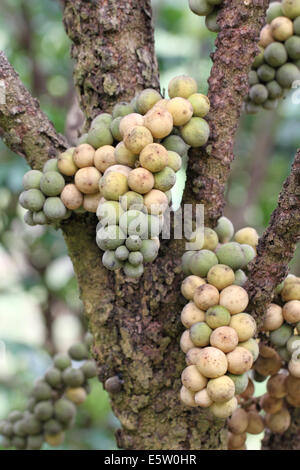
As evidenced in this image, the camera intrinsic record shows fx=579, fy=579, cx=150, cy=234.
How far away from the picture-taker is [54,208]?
3.76 ft

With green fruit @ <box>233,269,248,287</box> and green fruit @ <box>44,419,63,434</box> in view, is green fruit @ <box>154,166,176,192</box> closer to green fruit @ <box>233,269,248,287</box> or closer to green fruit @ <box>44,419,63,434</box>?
green fruit @ <box>233,269,248,287</box>

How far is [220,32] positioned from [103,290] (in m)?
0.60

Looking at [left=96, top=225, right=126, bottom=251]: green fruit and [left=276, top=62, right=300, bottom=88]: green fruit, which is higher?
[left=276, top=62, right=300, bottom=88]: green fruit

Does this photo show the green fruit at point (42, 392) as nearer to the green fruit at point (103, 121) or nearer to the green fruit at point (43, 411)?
the green fruit at point (43, 411)

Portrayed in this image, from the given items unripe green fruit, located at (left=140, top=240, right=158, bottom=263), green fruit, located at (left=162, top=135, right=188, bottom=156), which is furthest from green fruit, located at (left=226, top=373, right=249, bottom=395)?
green fruit, located at (left=162, top=135, right=188, bottom=156)

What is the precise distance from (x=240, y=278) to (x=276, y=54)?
22.4 inches

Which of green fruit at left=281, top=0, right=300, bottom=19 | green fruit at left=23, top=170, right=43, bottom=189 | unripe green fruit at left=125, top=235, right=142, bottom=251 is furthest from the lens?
green fruit at left=281, top=0, right=300, bottom=19

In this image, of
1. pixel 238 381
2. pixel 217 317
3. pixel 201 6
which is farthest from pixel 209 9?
pixel 238 381

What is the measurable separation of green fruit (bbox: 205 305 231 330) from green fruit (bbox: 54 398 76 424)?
0.68 m

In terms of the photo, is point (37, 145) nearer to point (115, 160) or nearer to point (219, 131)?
point (115, 160)

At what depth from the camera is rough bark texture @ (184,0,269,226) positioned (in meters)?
1.18

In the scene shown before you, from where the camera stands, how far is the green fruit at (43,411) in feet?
5.19

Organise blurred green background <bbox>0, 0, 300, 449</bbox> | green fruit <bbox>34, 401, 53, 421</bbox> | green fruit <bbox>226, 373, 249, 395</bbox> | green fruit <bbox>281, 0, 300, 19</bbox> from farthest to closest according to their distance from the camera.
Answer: blurred green background <bbox>0, 0, 300, 449</bbox> → green fruit <bbox>34, 401, 53, 421</bbox> → green fruit <bbox>281, 0, 300, 19</bbox> → green fruit <bbox>226, 373, 249, 395</bbox>

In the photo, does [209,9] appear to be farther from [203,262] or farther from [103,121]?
[203,262]
